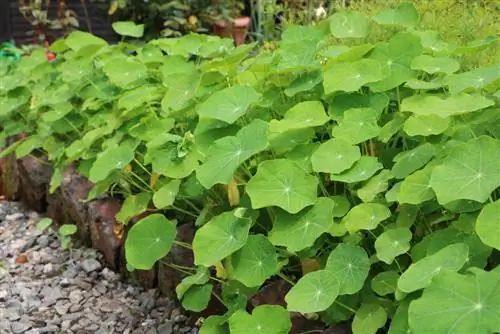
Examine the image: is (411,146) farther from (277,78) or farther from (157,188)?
(157,188)

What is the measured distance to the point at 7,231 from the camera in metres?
3.62

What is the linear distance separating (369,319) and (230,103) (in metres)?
0.83

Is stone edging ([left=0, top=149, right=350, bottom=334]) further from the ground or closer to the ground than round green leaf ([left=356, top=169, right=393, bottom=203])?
closer to the ground

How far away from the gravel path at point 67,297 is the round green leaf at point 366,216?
84cm

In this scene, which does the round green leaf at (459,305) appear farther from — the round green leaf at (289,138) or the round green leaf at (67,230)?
the round green leaf at (67,230)

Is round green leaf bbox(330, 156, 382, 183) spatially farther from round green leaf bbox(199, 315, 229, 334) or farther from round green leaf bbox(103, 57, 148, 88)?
round green leaf bbox(103, 57, 148, 88)

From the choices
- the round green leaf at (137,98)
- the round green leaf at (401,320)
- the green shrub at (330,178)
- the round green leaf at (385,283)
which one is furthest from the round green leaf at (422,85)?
the round green leaf at (137,98)

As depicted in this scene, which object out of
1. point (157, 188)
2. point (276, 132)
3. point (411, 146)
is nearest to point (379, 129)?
point (411, 146)

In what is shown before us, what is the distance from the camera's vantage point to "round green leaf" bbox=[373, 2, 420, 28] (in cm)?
261

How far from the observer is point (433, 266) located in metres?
1.62

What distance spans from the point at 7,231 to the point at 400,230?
90.3 inches

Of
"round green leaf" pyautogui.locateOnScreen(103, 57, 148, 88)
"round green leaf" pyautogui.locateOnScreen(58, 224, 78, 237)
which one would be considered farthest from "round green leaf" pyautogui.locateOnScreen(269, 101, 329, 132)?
"round green leaf" pyautogui.locateOnScreen(58, 224, 78, 237)

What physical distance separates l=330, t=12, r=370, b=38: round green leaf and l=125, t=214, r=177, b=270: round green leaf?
2.89ft

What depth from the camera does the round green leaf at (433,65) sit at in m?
2.21
